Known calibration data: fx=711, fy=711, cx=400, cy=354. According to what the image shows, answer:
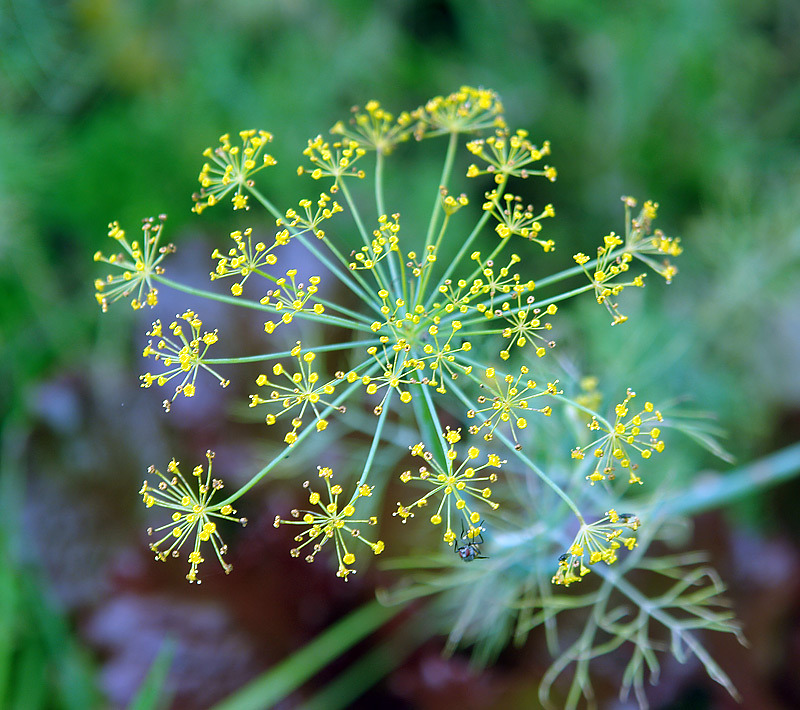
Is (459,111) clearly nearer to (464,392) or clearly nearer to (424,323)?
(424,323)

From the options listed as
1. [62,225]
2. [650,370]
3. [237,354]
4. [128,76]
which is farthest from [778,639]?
[128,76]

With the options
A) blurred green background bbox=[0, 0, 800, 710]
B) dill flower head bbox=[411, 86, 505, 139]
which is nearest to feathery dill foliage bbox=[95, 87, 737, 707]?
dill flower head bbox=[411, 86, 505, 139]

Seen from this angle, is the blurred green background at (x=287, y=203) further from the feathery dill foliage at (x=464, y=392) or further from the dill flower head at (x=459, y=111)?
the dill flower head at (x=459, y=111)

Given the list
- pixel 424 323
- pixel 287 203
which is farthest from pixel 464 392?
pixel 287 203

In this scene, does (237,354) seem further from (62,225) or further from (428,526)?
(62,225)

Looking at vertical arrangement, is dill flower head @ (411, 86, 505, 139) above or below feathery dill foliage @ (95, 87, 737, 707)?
A: above

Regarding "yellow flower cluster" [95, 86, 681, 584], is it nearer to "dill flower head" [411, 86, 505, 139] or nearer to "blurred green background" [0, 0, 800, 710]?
"dill flower head" [411, 86, 505, 139]
